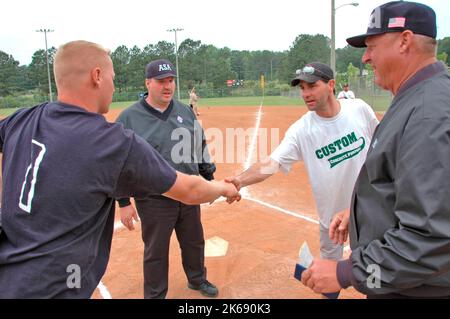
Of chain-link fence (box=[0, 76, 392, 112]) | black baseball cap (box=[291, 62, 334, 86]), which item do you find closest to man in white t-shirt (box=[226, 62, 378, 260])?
black baseball cap (box=[291, 62, 334, 86])

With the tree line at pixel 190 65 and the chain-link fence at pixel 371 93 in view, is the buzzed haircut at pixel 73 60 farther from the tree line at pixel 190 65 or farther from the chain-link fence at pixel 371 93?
the tree line at pixel 190 65

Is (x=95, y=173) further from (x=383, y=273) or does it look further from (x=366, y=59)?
(x=366, y=59)

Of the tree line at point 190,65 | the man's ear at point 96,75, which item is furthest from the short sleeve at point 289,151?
the tree line at point 190,65

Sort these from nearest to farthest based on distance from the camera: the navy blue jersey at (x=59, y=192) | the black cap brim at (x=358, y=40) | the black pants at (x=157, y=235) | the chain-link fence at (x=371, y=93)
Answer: the navy blue jersey at (x=59, y=192) < the black cap brim at (x=358, y=40) < the black pants at (x=157, y=235) < the chain-link fence at (x=371, y=93)

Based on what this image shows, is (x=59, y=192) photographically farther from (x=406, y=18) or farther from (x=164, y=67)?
(x=164, y=67)

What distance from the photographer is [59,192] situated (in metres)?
1.80

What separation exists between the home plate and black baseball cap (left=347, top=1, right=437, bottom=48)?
3.83 metres

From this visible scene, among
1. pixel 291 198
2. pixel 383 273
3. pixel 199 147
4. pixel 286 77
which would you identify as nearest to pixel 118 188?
pixel 383 273

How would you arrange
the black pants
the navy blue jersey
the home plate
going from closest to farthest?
the navy blue jersey
the black pants
the home plate

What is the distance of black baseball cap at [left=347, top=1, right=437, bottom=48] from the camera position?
5.94ft

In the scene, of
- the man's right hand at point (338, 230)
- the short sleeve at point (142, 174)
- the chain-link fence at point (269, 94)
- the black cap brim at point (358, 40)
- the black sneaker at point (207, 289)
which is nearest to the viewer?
the short sleeve at point (142, 174)

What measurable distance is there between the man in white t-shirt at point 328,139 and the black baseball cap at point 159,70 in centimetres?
146

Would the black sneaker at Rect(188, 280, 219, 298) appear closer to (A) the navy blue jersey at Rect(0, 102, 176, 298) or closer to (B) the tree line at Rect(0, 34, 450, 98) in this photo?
(A) the navy blue jersey at Rect(0, 102, 176, 298)

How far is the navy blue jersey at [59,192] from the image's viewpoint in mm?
1806
